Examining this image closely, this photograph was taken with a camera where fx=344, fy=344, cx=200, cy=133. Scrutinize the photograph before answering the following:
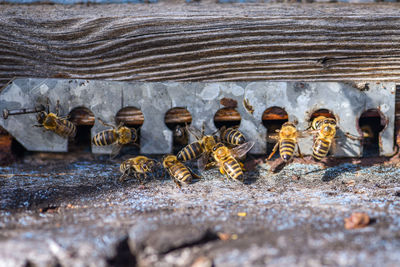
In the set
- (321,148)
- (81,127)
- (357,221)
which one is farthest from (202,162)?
(357,221)

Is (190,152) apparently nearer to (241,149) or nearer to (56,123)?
(241,149)

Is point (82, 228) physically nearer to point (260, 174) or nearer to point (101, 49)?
point (260, 174)

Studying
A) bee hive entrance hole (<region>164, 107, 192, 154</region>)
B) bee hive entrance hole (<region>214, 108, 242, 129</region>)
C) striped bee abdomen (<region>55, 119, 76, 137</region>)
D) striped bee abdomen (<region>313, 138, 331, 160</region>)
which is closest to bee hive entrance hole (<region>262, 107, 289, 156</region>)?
bee hive entrance hole (<region>214, 108, 242, 129</region>)

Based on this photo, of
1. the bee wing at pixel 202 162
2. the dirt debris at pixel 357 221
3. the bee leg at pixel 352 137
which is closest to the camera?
the dirt debris at pixel 357 221

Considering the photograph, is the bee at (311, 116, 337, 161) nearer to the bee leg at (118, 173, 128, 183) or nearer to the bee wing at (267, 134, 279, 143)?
the bee wing at (267, 134, 279, 143)

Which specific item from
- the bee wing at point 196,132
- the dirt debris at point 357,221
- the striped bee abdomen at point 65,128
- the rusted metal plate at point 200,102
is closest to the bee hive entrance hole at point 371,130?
the rusted metal plate at point 200,102

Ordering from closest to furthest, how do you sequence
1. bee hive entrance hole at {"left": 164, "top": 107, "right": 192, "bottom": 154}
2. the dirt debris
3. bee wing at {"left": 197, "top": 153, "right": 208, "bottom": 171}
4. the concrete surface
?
the concrete surface
the dirt debris
bee wing at {"left": 197, "top": 153, "right": 208, "bottom": 171}
bee hive entrance hole at {"left": 164, "top": 107, "right": 192, "bottom": 154}

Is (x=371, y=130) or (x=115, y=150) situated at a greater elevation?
(x=371, y=130)

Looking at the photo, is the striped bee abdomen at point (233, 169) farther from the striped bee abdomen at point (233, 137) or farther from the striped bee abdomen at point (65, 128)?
the striped bee abdomen at point (65, 128)
